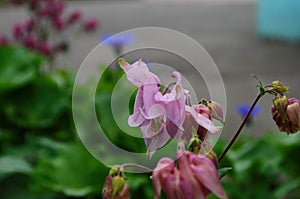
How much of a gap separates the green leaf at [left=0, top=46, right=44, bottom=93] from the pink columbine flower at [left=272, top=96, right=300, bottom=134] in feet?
7.29

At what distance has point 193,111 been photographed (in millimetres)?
673

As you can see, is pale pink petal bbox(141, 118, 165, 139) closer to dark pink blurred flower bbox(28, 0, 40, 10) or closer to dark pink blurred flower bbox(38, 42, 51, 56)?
dark pink blurred flower bbox(38, 42, 51, 56)

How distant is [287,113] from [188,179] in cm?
20

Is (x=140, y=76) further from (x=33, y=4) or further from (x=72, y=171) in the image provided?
(x=33, y=4)

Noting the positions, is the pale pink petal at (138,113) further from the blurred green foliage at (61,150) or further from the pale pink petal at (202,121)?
the blurred green foliage at (61,150)

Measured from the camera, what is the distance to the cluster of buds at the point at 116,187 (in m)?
0.68

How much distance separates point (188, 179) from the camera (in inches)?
23.2

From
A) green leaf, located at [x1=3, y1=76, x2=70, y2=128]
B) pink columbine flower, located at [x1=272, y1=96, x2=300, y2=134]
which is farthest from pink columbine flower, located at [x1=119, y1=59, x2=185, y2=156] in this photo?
green leaf, located at [x1=3, y1=76, x2=70, y2=128]

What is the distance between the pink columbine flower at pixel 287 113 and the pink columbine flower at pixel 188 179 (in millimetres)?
169

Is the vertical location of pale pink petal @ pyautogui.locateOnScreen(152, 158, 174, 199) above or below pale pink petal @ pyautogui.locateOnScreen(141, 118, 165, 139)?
below

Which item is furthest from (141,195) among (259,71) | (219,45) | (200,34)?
(200,34)

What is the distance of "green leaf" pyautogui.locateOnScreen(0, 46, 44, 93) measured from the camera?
2.90 metres

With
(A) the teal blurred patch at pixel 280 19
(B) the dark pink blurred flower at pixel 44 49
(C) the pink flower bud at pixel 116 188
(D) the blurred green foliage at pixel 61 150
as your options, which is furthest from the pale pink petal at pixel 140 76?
(A) the teal blurred patch at pixel 280 19

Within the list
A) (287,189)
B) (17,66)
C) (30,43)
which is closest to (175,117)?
(287,189)
